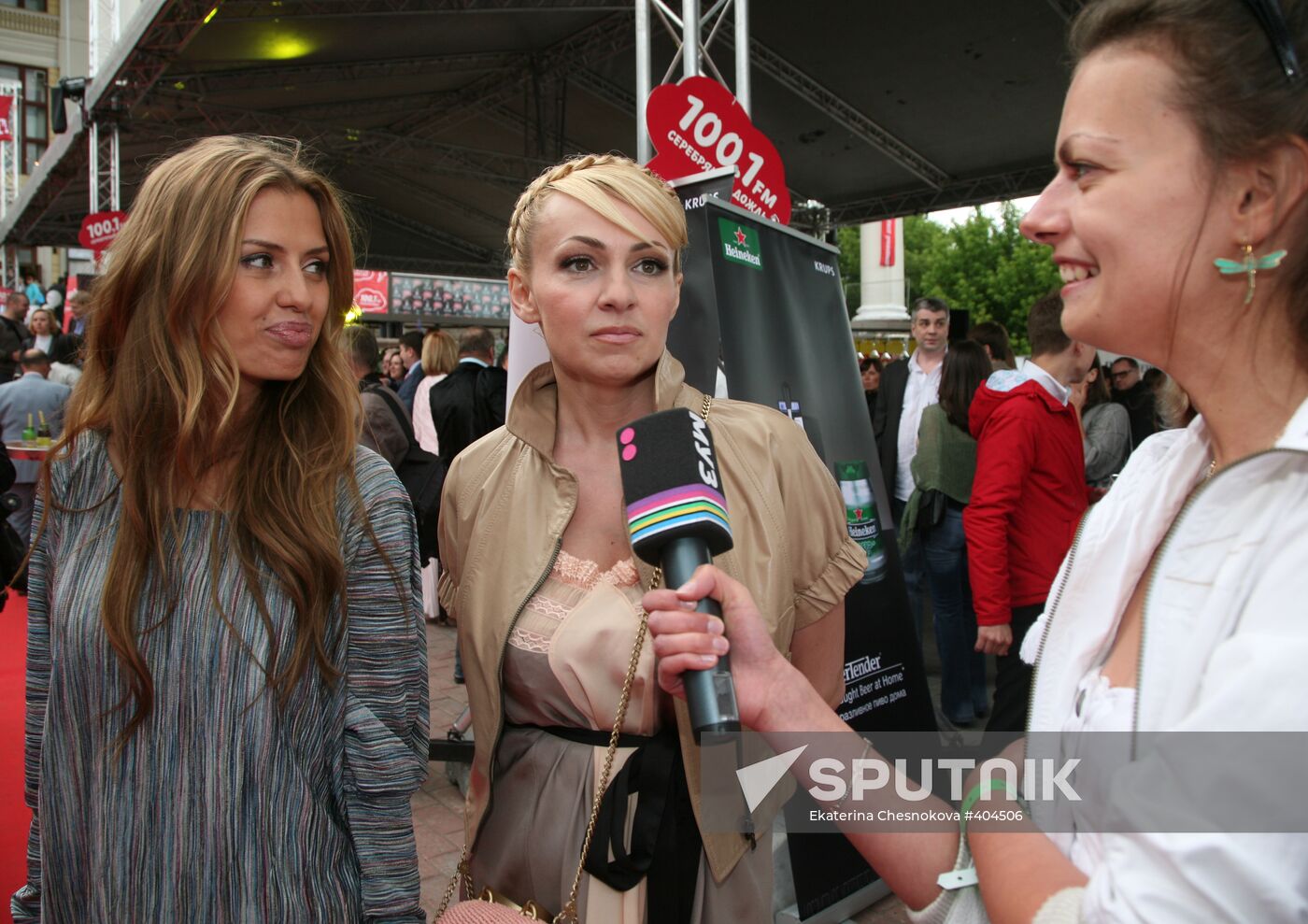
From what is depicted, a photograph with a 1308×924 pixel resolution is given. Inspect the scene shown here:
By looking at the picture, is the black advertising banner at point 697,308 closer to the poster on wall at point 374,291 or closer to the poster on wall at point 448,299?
the poster on wall at point 448,299

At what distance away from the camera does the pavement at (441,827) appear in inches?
130

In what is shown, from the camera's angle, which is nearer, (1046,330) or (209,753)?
(209,753)

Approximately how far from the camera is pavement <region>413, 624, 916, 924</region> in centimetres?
330

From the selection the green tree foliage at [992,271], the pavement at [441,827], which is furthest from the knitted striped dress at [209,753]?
the green tree foliage at [992,271]

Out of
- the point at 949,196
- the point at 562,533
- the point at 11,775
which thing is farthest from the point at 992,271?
the point at 562,533

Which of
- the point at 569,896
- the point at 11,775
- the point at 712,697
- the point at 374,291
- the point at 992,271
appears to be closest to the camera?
the point at 712,697

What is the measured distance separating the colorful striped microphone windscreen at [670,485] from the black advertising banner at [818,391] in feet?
4.81

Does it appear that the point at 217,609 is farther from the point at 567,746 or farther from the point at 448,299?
the point at 448,299

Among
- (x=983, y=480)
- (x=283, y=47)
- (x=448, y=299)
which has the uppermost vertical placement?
(x=283, y=47)

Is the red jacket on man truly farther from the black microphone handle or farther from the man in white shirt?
the black microphone handle

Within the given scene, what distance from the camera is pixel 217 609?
151cm

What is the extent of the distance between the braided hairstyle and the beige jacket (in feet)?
0.87

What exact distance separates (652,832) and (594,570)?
1.56ft

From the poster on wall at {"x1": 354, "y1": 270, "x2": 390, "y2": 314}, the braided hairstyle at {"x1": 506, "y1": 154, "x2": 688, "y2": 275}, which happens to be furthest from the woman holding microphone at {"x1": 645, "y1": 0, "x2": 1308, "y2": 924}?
the poster on wall at {"x1": 354, "y1": 270, "x2": 390, "y2": 314}
